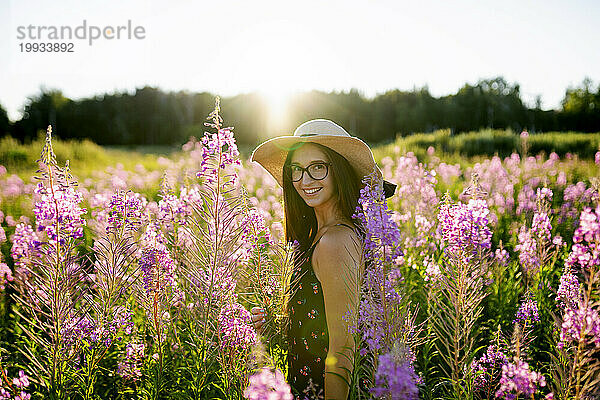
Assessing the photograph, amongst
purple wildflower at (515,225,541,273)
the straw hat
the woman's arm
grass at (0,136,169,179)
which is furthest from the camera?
grass at (0,136,169,179)

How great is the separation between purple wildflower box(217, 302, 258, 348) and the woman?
1.38ft

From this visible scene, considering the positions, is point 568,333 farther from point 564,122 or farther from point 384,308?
point 564,122

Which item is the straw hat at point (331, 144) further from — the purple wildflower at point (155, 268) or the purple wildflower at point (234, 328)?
the purple wildflower at point (234, 328)

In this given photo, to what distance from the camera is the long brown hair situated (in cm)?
331

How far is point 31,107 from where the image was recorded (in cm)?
5253

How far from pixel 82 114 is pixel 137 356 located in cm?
5895

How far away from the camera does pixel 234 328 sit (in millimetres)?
2439

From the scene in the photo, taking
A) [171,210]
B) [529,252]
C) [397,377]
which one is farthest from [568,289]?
[171,210]

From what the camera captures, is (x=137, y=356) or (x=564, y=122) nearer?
(x=137, y=356)

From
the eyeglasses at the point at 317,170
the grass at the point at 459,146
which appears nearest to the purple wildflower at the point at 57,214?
the eyeglasses at the point at 317,170

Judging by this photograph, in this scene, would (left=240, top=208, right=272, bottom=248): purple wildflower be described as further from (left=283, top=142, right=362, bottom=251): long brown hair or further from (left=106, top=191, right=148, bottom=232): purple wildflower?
(left=106, top=191, right=148, bottom=232): purple wildflower

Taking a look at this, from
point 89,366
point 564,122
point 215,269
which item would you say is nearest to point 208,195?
point 215,269

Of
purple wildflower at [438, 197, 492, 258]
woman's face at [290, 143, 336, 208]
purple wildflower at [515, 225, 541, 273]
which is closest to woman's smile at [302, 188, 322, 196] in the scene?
woman's face at [290, 143, 336, 208]

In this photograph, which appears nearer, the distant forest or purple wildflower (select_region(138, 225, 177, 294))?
purple wildflower (select_region(138, 225, 177, 294))
